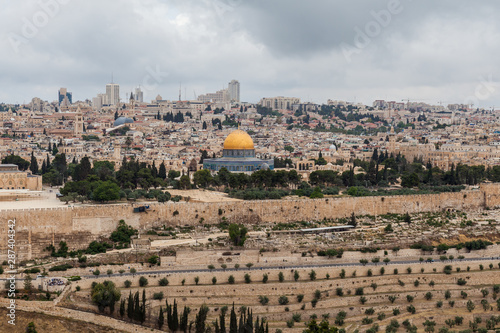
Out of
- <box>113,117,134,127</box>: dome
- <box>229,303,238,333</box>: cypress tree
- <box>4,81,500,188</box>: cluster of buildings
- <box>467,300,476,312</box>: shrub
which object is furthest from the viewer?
<box>113,117,134,127</box>: dome

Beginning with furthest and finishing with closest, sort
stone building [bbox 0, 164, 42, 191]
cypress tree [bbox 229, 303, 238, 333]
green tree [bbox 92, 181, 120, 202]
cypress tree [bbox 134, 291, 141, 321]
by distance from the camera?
stone building [bbox 0, 164, 42, 191] < green tree [bbox 92, 181, 120, 202] < cypress tree [bbox 134, 291, 141, 321] < cypress tree [bbox 229, 303, 238, 333]

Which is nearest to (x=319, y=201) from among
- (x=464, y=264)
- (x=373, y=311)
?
(x=464, y=264)

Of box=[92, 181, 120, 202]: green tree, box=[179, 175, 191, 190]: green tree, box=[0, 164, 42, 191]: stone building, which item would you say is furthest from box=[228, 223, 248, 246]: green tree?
box=[0, 164, 42, 191]: stone building

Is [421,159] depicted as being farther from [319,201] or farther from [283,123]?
[283,123]

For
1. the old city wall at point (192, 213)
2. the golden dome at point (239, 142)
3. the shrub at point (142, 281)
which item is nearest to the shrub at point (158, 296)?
the shrub at point (142, 281)

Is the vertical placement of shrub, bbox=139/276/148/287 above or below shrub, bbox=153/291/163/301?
above

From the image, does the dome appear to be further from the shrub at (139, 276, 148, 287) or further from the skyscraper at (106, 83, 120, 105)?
the shrub at (139, 276, 148, 287)

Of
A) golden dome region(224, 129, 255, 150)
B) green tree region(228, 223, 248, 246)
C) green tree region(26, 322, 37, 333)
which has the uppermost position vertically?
golden dome region(224, 129, 255, 150)
